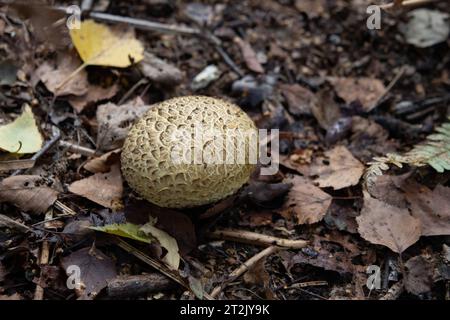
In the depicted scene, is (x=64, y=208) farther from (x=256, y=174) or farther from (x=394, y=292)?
(x=394, y=292)

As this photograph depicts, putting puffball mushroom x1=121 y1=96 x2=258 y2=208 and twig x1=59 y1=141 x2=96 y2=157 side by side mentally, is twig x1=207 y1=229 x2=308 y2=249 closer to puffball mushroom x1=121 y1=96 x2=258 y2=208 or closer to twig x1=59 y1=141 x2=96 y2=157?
puffball mushroom x1=121 y1=96 x2=258 y2=208

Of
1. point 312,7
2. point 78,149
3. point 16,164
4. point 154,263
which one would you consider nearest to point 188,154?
Answer: point 154,263

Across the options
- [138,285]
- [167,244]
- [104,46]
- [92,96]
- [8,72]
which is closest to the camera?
[138,285]

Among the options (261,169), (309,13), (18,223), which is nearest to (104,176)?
(18,223)

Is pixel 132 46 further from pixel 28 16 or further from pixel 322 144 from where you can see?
pixel 322 144

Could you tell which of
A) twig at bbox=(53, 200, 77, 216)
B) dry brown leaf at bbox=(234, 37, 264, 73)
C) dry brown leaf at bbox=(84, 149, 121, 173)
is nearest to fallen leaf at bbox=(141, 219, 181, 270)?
twig at bbox=(53, 200, 77, 216)

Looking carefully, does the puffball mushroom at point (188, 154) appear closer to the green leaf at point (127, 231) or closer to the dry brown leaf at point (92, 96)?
the green leaf at point (127, 231)
